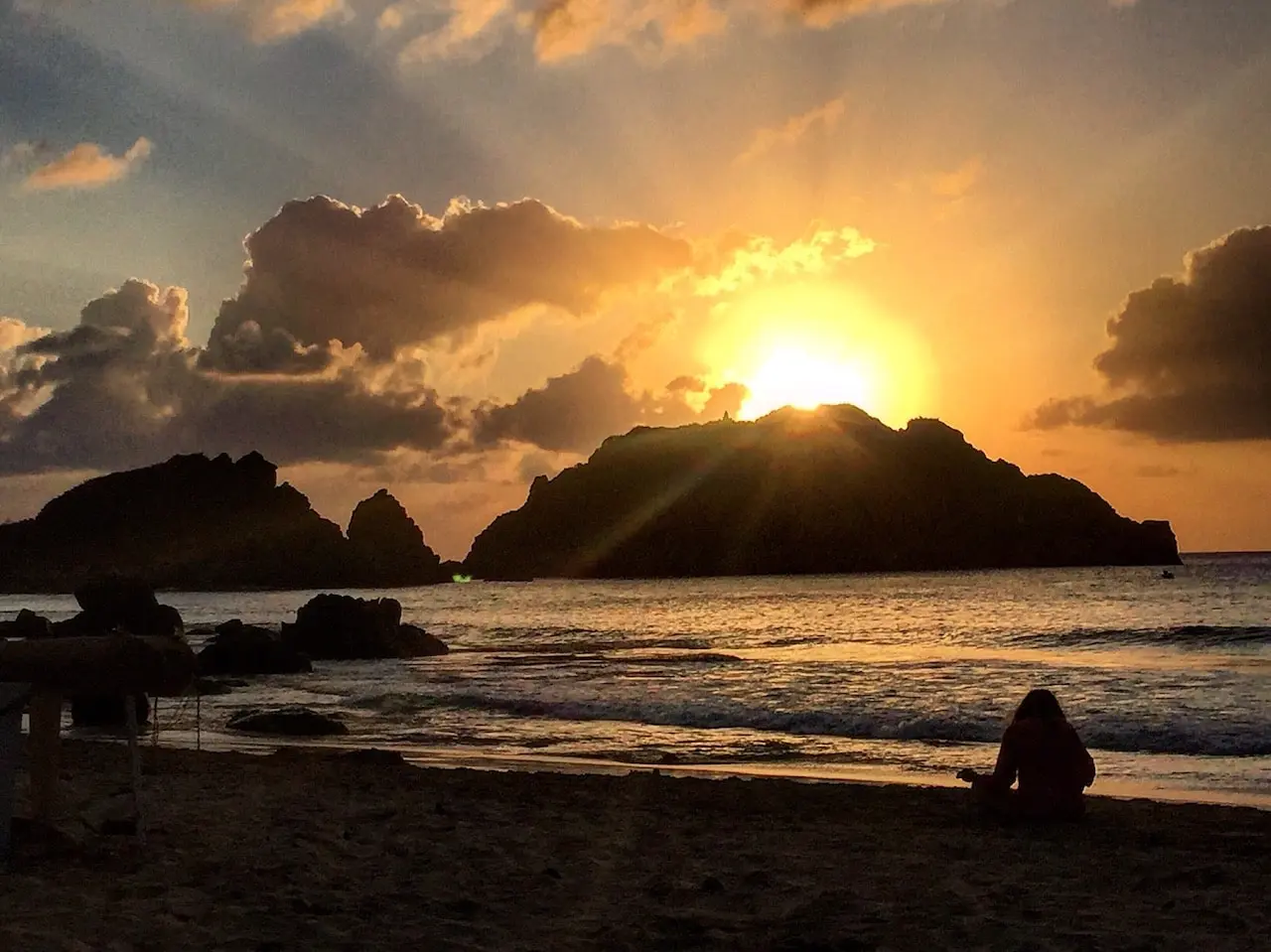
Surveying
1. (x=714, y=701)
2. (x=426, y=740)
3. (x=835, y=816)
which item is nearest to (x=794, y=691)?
(x=714, y=701)

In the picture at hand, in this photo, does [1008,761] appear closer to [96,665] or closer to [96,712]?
[96,665]

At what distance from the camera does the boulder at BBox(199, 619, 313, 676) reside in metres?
38.0

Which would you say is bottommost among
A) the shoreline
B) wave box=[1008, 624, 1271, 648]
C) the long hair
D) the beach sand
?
wave box=[1008, 624, 1271, 648]

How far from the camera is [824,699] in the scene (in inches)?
1015

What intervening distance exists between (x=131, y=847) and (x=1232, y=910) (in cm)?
806

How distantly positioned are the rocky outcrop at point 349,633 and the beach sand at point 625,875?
32188 millimetres

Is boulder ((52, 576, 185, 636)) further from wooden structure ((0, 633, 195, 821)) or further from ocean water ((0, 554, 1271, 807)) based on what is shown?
wooden structure ((0, 633, 195, 821))

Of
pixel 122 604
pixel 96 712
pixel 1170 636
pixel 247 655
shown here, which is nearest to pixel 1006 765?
pixel 96 712

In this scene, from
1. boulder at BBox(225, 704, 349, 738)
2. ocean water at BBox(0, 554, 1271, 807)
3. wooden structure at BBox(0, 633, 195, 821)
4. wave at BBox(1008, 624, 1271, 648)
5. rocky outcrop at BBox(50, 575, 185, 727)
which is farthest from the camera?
wave at BBox(1008, 624, 1271, 648)

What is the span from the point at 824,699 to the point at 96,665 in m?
19.8

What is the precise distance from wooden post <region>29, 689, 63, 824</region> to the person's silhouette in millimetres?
8449

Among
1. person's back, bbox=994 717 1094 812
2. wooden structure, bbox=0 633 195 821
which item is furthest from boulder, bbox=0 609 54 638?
person's back, bbox=994 717 1094 812

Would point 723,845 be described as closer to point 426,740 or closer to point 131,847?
point 131,847

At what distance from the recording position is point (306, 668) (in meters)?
39.0
